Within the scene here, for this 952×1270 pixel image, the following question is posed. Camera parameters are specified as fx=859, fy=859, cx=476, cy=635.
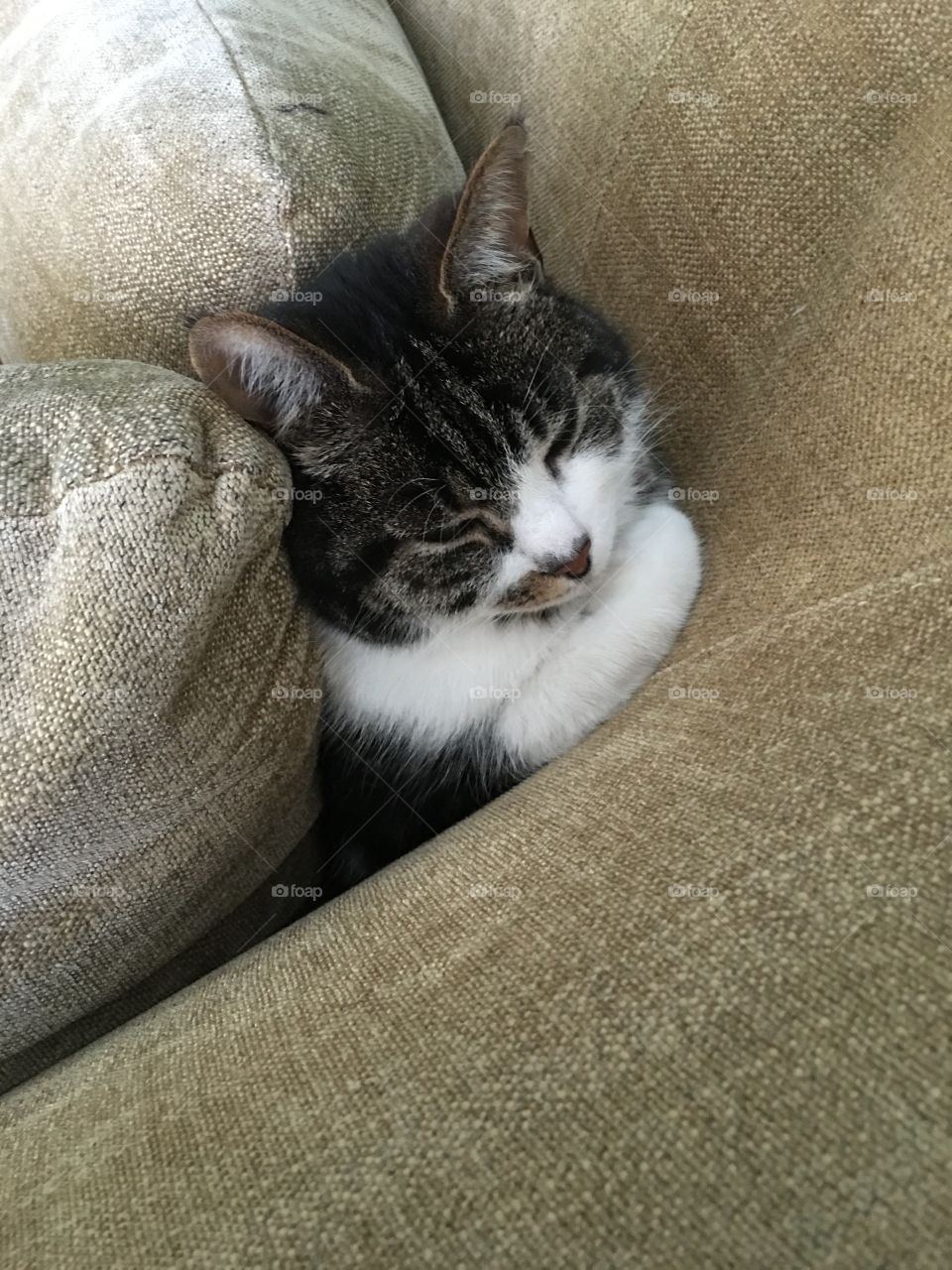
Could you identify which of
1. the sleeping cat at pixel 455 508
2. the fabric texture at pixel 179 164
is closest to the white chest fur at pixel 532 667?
the sleeping cat at pixel 455 508

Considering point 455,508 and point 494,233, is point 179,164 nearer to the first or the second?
point 494,233

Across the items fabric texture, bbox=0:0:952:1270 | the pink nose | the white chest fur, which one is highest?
fabric texture, bbox=0:0:952:1270

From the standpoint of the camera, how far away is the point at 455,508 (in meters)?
0.88

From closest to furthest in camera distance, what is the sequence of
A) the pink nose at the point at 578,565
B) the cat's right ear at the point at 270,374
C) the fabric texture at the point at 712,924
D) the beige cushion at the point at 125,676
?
the fabric texture at the point at 712,924 < the beige cushion at the point at 125,676 < the cat's right ear at the point at 270,374 < the pink nose at the point at 578,565

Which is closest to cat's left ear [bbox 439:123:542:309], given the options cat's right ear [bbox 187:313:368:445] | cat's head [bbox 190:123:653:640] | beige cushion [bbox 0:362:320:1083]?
cat's head [bbox 190:123:653:640]

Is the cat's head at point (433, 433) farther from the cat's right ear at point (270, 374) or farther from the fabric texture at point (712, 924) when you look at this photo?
the fabric texture at point (712, 924)

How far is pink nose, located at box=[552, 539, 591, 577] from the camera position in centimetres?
90

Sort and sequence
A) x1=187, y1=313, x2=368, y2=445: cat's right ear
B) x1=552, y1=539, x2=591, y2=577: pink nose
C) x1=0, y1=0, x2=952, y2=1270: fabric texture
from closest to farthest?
x1=0, y1=0, x2=952, y2=1270: fabric texture → x1=187, y1=313, x2=368, y2=445: cat's right ear → x1=552, y1=539, x2=591, y2=577: pink nose

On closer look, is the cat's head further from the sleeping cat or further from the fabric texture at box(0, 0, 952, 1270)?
the fabric texture at box(0, 0, 952, 1270)

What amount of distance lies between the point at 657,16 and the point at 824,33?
0.81ft

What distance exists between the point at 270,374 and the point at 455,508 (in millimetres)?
222

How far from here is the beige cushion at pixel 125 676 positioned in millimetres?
655

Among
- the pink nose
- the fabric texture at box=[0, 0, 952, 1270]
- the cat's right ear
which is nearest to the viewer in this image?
the fabric texture at box=[0, 0, 952, 1270]

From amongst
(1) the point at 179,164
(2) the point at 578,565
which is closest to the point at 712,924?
(2) the point at 578,565
